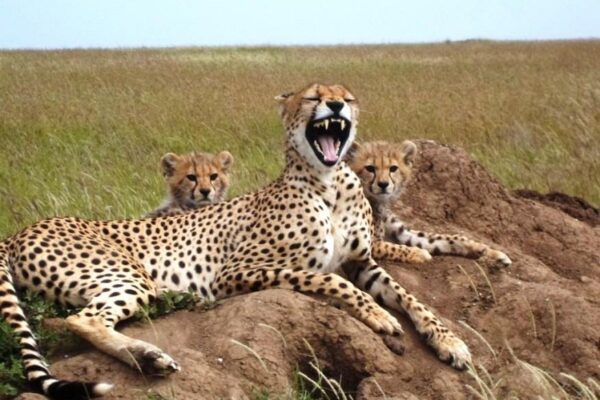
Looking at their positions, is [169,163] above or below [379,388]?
above

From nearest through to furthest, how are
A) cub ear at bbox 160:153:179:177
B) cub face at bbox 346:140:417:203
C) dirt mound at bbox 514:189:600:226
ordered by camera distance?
cub face at bbox 346:140:417:203
cub ear at bbox 160:153:179:177
dirt mound at bbox 514:189:600:226

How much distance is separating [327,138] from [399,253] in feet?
2.43

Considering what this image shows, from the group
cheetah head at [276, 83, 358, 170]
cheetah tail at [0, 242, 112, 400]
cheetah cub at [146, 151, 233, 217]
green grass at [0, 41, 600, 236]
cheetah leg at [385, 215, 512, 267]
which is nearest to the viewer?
cheetah tail at [0, 242, 112, 400]

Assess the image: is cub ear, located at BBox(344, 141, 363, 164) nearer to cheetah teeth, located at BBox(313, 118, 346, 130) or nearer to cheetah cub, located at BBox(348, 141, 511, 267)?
cheetah cub, located at BBox(348, 141, 511, 267)

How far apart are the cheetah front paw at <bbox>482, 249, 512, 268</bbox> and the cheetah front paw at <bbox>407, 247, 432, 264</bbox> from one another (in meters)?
0.26

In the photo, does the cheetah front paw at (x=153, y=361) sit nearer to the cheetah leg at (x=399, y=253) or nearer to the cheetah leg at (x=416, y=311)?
the cheetah leg at (x=416, y=311)

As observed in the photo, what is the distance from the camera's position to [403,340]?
405 centimetres

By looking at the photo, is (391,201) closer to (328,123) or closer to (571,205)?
(328,123)

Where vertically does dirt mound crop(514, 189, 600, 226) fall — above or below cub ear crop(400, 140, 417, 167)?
below

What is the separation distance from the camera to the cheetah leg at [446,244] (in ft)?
15.9

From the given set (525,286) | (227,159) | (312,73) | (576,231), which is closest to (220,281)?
(525,286)

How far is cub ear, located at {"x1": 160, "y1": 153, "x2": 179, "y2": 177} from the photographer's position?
5.84m

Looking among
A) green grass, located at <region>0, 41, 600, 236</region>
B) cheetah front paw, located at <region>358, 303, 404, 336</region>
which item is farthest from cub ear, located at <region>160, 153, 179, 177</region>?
cheetah front paw, located at <region>358, 303, 404, 336</region>

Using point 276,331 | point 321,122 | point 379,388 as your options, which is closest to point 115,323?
point 276,331
